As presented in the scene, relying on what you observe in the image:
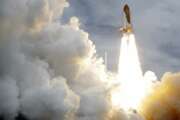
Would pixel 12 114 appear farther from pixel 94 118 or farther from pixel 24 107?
pixel 94 118

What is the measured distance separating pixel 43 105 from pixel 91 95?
605cm

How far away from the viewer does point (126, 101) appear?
72625mm

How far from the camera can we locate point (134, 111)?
70188 millimetres

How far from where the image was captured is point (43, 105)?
214ft

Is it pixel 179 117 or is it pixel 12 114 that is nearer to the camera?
pixel 12 114

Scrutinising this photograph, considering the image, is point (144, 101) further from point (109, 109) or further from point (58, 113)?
point (58, 113)

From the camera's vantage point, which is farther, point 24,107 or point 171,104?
point 171,104

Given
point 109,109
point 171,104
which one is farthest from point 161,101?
point 109,109

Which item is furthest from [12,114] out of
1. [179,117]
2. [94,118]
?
[179,117]

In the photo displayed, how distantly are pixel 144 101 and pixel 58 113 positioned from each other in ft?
37.0

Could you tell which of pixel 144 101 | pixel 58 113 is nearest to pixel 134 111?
pixel 144 101

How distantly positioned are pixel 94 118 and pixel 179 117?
9603 millimetres

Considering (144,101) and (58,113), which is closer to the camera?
(58,113)

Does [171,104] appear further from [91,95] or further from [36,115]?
[36,115]
